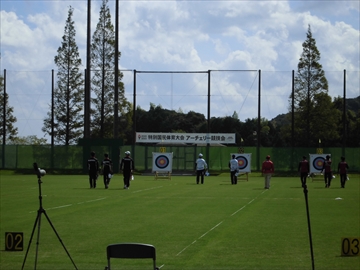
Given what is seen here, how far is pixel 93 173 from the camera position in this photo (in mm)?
35625

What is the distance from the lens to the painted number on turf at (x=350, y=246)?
12.3m

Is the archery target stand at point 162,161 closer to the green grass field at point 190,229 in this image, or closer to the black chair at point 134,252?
the green grass field at point 190,229

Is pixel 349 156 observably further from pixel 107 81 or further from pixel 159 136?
pixel 107 81

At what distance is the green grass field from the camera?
1341 cm

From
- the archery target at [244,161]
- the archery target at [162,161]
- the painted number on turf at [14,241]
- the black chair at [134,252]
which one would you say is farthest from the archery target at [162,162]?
the black chair at [134,252]

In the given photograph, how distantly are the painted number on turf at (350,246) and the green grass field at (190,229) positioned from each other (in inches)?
10.9

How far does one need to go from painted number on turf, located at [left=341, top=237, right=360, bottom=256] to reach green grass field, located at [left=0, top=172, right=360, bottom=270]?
0.28 meters

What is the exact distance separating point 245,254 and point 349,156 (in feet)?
167

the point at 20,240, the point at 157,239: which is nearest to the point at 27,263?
the point at 20,240

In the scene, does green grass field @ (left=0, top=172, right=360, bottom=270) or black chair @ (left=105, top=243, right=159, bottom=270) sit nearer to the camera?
black chair @ (left=105, top=243, right=159, bottom=270)

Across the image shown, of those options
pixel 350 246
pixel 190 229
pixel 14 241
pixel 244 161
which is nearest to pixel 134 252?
pixel 350 246

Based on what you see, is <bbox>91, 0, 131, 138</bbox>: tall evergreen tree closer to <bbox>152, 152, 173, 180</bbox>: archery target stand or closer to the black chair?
<bbox>152, 152, 173, 180</bbox>: archery target stand

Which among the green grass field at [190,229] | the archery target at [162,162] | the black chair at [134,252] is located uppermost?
the archery target at [162,162]

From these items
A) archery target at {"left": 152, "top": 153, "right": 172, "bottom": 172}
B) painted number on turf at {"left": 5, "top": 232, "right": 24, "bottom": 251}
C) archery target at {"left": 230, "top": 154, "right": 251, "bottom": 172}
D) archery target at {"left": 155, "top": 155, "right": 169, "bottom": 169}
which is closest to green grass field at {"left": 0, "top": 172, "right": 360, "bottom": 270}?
painted number on turf at {"left": 5, "top": 232, "right": 24, "bottom": 251}
